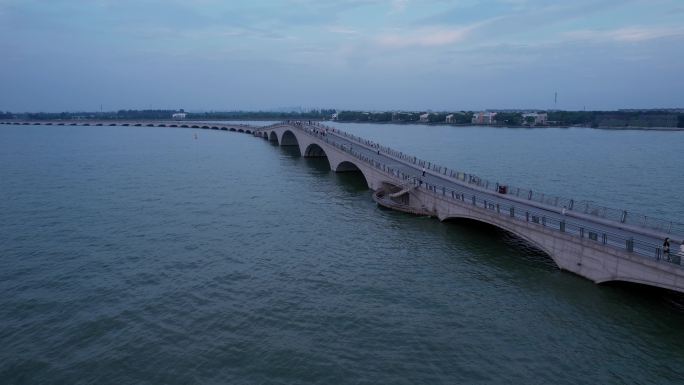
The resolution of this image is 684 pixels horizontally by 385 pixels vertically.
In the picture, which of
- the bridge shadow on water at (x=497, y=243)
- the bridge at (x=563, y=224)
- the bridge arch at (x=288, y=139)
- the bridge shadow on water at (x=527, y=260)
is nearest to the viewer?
the bridge at (x=563, y=224)

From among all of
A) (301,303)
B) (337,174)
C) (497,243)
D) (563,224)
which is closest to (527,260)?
(563,224)

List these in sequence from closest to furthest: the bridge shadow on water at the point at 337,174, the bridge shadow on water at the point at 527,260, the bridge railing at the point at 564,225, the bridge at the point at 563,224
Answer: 1. the bridge at the point at 563,224
2. the bridge railing at the point at 564,225
3. the bridge shadow on water at the point at 527,260
4. the bridge shadow on water at the point at 337,174

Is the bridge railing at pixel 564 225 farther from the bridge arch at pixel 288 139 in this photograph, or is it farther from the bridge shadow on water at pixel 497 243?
the bridge arch at pixel 288 139

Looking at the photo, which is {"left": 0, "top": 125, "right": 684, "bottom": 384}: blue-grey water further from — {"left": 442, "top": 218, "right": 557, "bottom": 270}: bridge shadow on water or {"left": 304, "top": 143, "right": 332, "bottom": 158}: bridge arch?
{"left": 304, "top": 143, "right": 332, "bottom": 158}: bridge arch

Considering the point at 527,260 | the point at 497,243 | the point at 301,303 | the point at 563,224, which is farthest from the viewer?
the point at 497,243

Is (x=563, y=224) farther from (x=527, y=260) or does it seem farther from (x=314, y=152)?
(x=314, y=152)

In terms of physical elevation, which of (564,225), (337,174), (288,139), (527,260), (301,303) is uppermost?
(288,139)

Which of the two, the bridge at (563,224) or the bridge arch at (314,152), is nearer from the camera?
the bridge at (563,224)

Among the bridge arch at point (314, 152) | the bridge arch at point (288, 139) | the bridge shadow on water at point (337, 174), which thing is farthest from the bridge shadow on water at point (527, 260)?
the bridge arch at point (288, 139)

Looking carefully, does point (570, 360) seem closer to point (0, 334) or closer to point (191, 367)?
point (191, 367)
